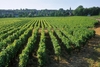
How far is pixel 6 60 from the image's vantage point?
37.7 feet

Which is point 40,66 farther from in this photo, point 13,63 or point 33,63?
point 13,63

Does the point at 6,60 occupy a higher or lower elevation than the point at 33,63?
higher

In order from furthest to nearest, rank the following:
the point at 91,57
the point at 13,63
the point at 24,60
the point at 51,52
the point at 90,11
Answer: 1. the point at 90,11
2. the point at 51,52
3. the point at 91,57
4. the point at 13,63
5. the point at 24,60

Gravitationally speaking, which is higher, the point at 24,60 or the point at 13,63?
the point at 24,60

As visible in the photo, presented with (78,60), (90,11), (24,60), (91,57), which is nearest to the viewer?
(24,60)

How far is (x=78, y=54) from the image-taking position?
16328 mm

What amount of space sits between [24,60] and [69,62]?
13.8 ft

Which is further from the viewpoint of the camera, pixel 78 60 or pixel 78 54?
pixel 78 54

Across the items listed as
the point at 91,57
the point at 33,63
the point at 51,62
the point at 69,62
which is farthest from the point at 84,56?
the point at 33,63

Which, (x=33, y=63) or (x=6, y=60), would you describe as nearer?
(x=6, y=60)

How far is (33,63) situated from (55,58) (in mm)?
2227

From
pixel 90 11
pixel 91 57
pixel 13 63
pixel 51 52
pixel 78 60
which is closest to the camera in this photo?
pixel 13 63

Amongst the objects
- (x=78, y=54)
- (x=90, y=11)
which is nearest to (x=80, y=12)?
(x=90, y=11)

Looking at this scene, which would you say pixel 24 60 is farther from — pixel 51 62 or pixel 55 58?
pixel 55 58
